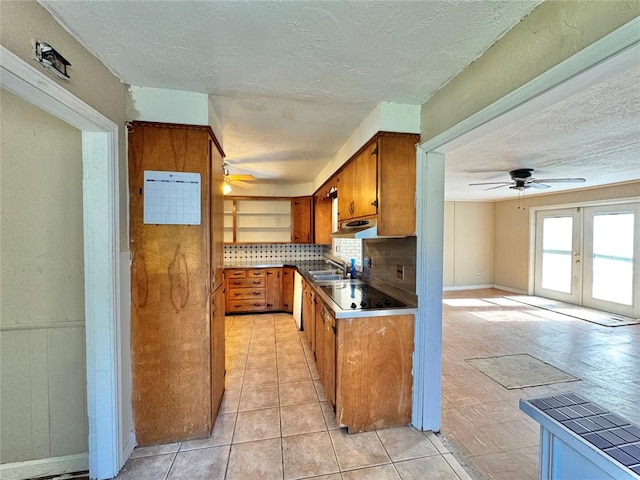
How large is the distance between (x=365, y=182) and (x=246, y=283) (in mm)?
3334

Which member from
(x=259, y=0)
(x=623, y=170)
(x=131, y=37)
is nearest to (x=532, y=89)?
(x=259, y=0)

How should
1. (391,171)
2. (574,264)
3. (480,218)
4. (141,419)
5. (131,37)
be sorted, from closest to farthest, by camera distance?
(131,37), (141,419), (391,171), (574,264), (480,218)

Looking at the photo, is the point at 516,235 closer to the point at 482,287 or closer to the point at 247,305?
the point at 482,287

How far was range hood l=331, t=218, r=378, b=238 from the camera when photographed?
207 centimetres

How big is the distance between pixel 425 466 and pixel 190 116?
2687 millimetres

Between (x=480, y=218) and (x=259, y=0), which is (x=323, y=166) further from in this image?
(x=480, y=218)

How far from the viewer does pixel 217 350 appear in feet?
7.07

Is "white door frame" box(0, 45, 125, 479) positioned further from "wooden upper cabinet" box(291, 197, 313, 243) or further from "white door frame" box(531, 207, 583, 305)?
"white door frame" box(531, 207, 583, 305)

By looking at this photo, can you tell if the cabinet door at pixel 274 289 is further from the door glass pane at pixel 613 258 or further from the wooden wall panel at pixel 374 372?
the door glass pane at pixel 613 258

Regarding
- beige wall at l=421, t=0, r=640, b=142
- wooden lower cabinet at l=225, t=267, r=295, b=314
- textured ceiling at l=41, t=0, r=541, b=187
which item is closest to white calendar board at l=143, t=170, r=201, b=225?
textured ceiling at l=41, t=0, r=541, b=187

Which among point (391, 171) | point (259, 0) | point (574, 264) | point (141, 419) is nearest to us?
point (259, 0)

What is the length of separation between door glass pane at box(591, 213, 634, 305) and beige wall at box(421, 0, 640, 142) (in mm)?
5408

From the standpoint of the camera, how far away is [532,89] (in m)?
1.12

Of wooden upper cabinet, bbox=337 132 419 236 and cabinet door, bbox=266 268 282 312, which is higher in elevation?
wooden upper cabinet, bbox=337 132 419 236
